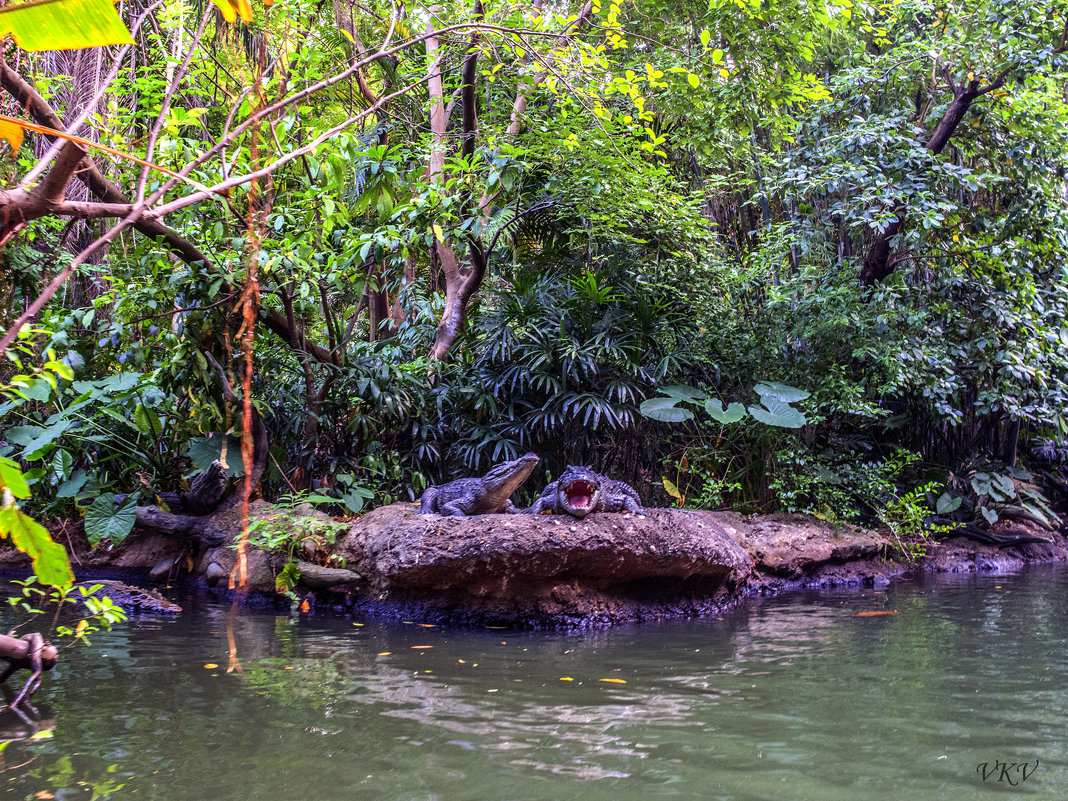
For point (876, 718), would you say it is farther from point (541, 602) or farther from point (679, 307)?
point (679, 307)

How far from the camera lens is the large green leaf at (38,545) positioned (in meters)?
1.53

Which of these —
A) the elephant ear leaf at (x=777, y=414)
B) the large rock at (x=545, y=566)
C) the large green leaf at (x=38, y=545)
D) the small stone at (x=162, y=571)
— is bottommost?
the small stone at (x=162, y=571)

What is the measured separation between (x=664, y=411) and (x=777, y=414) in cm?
118

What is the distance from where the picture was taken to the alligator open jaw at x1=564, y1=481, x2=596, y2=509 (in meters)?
5.80

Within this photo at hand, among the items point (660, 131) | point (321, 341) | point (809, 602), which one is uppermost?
point (660, 131)

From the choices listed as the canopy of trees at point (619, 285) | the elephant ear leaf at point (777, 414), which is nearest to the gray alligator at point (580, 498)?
the canopy of trees at point (619, 285)

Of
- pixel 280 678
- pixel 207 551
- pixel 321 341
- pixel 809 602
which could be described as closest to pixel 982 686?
pixel 809 602

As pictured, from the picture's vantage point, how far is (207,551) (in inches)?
275

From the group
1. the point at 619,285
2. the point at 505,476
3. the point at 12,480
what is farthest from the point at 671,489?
the point at 12,480

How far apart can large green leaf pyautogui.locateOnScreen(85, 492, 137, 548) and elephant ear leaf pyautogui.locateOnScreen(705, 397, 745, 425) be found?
18.5 feet

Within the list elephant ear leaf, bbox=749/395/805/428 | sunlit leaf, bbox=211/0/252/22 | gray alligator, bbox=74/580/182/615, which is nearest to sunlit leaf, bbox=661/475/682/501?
elephant ear leaf, bbox=749/395/805/428

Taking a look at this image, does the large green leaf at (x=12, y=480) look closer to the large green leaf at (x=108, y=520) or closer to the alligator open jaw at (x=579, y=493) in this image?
the alligator open jaw at (x=579, y=493)

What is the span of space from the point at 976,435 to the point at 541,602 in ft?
23.3

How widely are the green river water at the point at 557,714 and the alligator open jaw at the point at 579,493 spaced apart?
108cm
